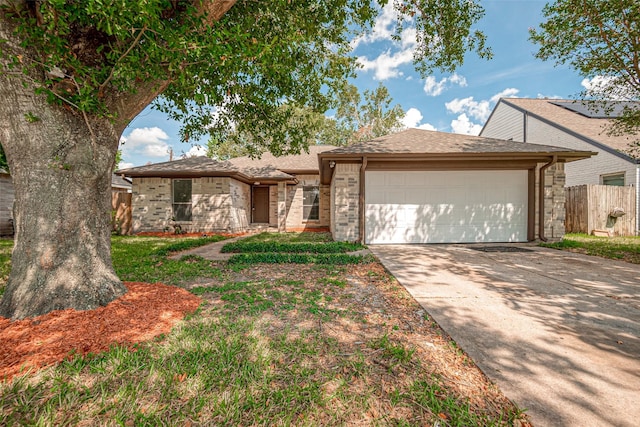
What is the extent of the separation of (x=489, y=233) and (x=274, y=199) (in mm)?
9816

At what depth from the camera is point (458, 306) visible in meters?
3.12

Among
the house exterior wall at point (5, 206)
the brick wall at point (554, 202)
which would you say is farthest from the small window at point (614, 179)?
the house exterior wall at point (5, 206)

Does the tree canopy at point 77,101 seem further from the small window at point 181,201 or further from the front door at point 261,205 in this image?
the front door at point 261,205

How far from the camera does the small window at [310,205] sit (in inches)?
534

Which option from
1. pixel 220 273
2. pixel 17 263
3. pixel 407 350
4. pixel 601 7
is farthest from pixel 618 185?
pixel 17 263

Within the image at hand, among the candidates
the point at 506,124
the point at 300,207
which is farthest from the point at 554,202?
the point at 506,124

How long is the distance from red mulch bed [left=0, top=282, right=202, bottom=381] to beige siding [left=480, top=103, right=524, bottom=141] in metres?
19.0

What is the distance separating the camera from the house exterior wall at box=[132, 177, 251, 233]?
11.1m

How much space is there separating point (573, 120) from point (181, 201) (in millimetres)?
19934

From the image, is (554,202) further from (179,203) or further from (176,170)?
(179,203)

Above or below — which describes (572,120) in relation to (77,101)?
above

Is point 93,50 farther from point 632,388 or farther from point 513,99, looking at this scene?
point 513,99

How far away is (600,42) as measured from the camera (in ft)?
20.5

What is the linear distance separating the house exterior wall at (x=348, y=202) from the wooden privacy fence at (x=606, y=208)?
9.71 meters
